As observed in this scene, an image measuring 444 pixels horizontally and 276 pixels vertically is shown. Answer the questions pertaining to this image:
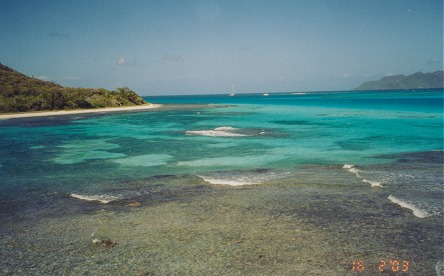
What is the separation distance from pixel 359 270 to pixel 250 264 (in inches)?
66.1

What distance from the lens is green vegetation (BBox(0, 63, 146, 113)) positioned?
186 ft

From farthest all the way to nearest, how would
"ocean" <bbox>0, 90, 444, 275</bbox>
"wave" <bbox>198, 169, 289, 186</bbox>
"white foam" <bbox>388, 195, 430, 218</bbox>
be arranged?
"wave" <bbox>198, 169, 289, 186</bbox>, "white foam" <bbox>388, 195, 430, 218</bbox>, "ocean" <bbox>0, 90, 444, 275</bbox>

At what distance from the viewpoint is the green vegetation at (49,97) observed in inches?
2238

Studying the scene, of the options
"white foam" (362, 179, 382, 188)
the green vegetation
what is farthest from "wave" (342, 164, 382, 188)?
the green vegetation

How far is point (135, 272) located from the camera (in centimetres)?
514

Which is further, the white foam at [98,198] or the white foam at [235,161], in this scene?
the white foam at [235,161]

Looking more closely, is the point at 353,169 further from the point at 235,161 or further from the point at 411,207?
the point at 235,161

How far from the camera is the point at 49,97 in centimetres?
5959

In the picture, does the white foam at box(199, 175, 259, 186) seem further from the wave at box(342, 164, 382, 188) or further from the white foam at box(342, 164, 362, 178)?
the white foam at box(342, 164, 362, 178)

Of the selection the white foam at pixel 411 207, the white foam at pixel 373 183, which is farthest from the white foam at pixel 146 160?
the white foam at pixel 411 207

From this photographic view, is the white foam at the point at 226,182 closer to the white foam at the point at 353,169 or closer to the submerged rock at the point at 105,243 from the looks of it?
the white foam at the point at 353,169
